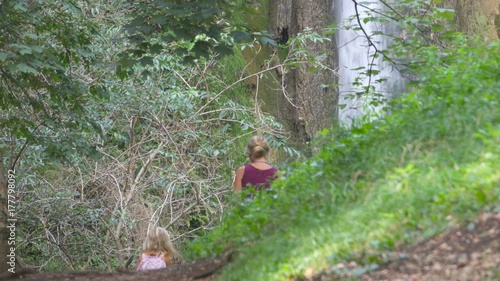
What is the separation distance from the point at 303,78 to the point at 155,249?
45.3ft

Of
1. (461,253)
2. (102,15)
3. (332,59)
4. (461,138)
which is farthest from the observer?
(332,59)

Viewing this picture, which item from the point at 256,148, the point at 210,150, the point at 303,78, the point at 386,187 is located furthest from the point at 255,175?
the point at 303,78

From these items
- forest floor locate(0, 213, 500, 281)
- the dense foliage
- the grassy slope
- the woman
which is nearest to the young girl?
the dense foliage

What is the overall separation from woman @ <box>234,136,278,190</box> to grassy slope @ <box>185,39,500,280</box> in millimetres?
728

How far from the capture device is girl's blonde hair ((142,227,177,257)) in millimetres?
8727

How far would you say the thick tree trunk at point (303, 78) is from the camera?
2116cm

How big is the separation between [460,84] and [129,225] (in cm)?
697

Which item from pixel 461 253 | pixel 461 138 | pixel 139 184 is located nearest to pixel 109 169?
pixel 139 184

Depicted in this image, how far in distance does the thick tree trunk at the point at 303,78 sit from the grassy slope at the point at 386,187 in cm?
1276

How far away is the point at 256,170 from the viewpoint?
28.2 ft

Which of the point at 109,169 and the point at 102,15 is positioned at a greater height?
the point at 102,15

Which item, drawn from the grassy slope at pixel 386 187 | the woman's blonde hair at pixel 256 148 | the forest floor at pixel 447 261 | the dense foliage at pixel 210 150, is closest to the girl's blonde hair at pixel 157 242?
the dense foliage at pixel 210 150

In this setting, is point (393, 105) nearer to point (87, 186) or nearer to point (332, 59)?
point (87, 186)

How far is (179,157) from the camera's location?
13445 mm
